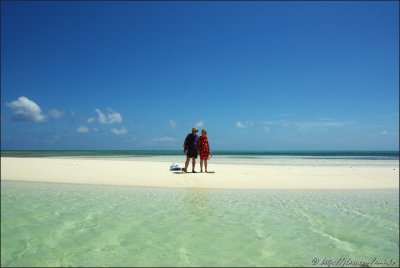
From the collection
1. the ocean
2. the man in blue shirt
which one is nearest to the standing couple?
the man in blue shirt

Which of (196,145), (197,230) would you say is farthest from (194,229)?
(196,145)

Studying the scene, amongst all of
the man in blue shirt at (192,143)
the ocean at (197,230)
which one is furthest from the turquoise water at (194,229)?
the man in blue shirt at (192,143)

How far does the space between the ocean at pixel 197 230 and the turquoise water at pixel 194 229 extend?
0.05ft

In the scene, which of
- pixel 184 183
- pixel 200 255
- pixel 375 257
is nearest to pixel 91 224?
pixel 200 255

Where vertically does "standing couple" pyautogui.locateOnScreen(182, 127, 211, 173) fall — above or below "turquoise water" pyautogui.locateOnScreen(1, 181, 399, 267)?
above

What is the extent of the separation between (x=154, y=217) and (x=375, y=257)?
4.12 m

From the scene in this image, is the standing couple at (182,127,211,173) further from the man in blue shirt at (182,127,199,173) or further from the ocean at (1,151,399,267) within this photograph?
the ocean at (1,151,399,267)

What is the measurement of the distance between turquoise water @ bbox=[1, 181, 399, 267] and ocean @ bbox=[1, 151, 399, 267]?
15 millimetres

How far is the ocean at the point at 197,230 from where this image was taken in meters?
4.54

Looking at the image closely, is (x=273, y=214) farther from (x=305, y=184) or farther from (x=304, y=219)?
(x=305, y=184)

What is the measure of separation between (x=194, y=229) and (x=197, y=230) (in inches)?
3.3

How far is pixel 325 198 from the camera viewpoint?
9.53 m

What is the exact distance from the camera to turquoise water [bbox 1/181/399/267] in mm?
4586

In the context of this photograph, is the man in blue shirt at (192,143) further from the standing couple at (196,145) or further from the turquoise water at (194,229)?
the turquoise water at (194,229)
